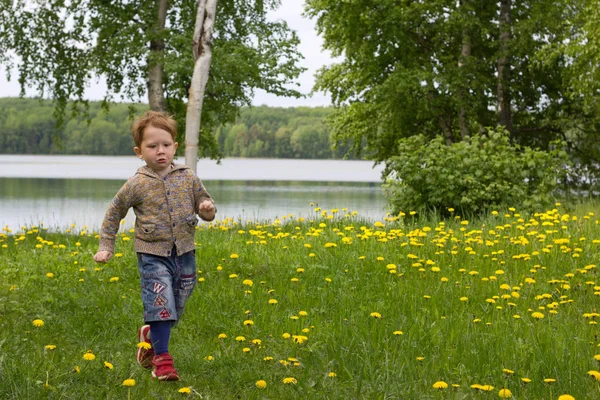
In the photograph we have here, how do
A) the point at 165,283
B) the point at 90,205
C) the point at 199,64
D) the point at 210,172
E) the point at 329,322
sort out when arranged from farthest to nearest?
the point at 210,172
the point at 90,205
the point at 199,64
the point at 329,322
the point at 165,283

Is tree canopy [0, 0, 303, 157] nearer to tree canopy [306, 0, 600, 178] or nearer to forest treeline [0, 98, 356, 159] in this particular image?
tree canopy [306, 0, 600, 178]

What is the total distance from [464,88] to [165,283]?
19.2 meters

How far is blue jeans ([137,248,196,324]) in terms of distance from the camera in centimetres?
415

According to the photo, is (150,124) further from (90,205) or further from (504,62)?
(90,205)

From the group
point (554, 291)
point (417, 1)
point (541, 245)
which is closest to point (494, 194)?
point (541, 245)

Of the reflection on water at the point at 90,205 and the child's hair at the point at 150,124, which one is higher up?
the child's hair at the point at 150,124

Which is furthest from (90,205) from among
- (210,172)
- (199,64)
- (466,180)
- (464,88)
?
(210,172)

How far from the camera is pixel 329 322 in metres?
5.39

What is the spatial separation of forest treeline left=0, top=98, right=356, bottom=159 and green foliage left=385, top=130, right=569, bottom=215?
63.2 meters

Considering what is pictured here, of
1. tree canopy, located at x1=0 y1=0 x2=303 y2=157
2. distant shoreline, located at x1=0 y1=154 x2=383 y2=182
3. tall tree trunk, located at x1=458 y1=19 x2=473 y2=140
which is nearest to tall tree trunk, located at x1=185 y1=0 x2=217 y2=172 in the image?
tree canopy, located at x1=0 y1=0 x2=303 y2=157

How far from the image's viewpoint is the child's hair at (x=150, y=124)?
427cm

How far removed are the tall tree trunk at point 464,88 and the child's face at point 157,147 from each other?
18.1 m

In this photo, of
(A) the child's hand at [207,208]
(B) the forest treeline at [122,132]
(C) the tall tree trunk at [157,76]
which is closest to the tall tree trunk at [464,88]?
(C) the tall tree trunk at [157,76]

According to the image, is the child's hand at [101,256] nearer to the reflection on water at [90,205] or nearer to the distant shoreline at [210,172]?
the reflection on water at [90,205]
